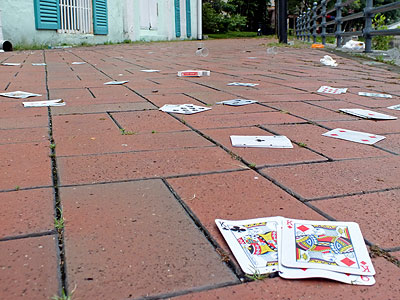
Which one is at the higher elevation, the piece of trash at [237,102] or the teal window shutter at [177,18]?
the teal window shutter at [177,18]

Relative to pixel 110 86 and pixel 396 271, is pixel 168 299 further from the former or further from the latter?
pixel 110 86

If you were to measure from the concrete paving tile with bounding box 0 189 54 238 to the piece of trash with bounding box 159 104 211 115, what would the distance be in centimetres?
130

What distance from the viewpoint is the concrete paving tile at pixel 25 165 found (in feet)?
4.98

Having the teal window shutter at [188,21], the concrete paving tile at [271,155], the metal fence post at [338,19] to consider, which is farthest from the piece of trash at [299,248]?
the teal window shutter at [188,21]

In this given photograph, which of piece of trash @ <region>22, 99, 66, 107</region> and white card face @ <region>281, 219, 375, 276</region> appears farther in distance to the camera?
piece of trash @ <region>22, 99, 66, 107</region>

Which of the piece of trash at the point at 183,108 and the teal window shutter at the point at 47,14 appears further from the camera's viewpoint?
the teal window shutter at the point at 47,14

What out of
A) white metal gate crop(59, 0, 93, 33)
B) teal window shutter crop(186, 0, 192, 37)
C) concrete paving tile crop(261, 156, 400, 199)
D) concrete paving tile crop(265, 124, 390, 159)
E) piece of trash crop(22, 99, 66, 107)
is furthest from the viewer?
teal window shutter crop(186, 0, 192, 37)

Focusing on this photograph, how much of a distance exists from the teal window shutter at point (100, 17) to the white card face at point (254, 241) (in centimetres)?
1106

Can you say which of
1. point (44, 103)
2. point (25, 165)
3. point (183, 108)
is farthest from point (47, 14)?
point (25, 165)

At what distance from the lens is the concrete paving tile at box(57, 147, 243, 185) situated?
159 centimetres

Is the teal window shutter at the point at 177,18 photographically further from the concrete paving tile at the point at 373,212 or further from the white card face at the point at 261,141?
the concrete paving tile at the point at 373,212

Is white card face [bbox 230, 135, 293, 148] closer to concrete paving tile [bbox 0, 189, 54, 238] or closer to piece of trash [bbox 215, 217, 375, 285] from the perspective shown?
piece of trash [bbox 215, 217, 375, 285]

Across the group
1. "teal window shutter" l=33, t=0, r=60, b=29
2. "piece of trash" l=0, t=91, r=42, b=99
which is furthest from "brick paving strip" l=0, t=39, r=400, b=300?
"teal window shutter" l=33, t=0, r=60, b=29

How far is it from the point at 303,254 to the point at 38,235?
2.16ft
